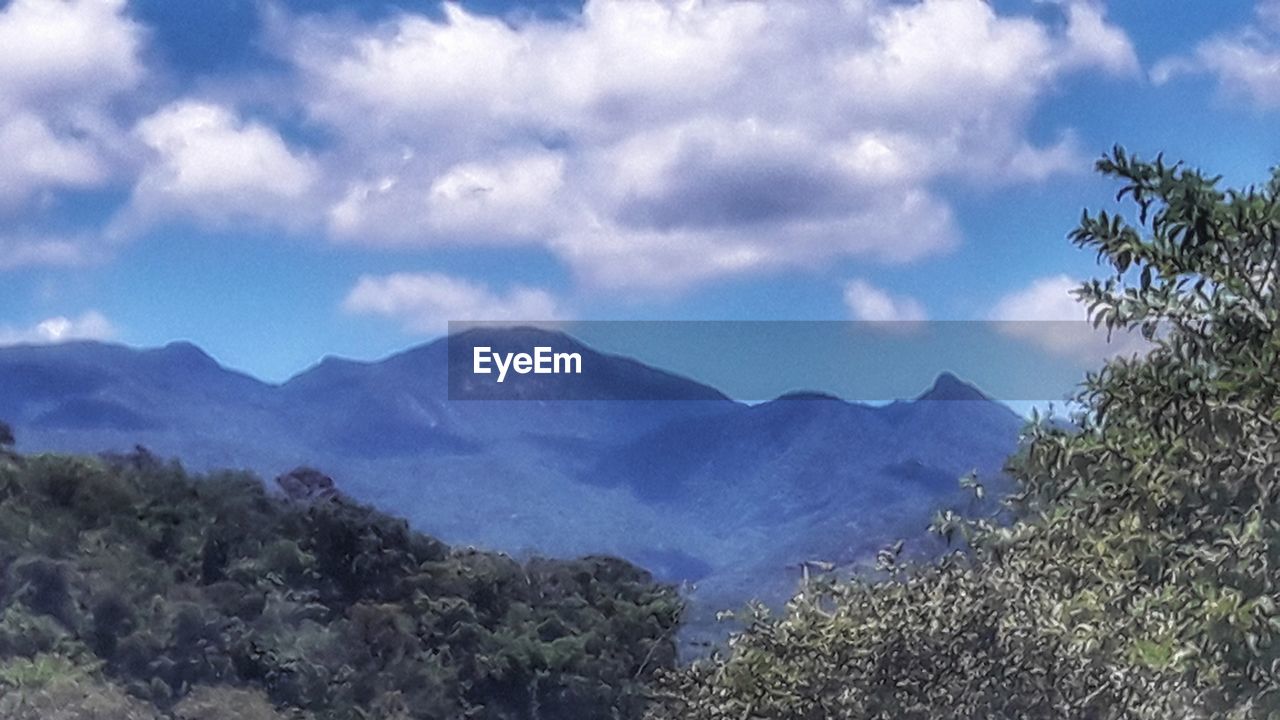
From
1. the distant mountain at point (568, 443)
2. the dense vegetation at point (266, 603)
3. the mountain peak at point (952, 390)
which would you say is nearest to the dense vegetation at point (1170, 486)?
the mountain peak at point (952, 390)

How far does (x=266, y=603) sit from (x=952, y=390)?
4734 millimetres

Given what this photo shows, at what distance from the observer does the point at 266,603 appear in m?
11.2

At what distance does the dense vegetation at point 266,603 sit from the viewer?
11.0 metres

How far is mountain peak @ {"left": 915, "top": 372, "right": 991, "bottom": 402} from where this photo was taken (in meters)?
8.99

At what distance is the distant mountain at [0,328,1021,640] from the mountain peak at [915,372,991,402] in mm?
12

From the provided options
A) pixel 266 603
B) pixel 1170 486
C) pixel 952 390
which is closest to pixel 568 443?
pixel 952 390

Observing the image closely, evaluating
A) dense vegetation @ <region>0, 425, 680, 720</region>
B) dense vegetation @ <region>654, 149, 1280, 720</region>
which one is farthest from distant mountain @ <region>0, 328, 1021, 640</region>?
dense vegetation @ <region>654, 149, 1280, 720</region>

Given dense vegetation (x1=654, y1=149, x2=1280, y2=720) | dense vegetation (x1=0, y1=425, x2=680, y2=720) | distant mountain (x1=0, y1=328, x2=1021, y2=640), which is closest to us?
dense vegetation (x1=654, y1=149, x2=1280, y2=720)

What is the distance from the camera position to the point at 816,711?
801 centimetres

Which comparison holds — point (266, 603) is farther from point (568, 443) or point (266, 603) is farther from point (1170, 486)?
point (1170, 486)

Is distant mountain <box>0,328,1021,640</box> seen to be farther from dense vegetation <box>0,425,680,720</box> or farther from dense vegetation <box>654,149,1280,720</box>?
dense vegetation <box>654,149,1280,720</box>

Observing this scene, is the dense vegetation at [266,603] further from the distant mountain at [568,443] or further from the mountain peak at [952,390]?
the mountain peak at [952,390]

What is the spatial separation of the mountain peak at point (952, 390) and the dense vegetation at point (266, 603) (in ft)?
8.99

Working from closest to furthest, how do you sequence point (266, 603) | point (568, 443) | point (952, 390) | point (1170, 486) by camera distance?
point (1170, 486), point (952, 390), point (568, 443), point (266, 603)
